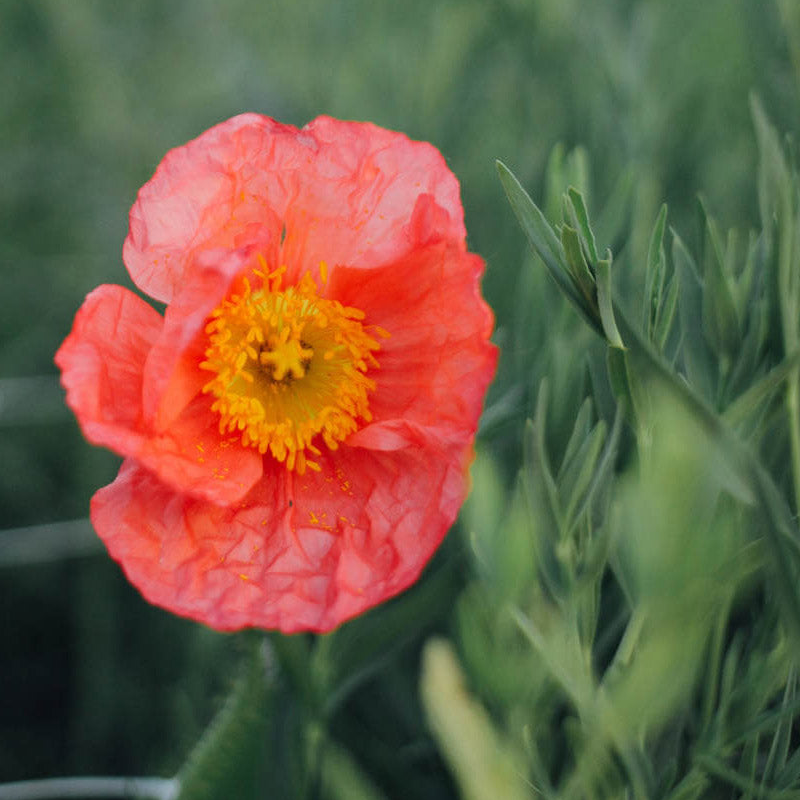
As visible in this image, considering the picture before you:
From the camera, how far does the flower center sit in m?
0.47

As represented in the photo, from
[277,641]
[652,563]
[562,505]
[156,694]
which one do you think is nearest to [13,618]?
[156,694]

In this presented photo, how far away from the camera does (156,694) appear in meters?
0.76

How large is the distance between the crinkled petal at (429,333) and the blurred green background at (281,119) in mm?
49

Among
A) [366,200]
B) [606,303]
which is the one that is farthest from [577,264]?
[366,200]

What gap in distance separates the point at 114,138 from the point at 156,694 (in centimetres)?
56

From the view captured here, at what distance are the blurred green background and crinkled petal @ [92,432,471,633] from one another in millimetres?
67

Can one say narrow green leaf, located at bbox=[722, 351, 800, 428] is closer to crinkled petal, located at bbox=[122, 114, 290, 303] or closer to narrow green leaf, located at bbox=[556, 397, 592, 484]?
narrow green leaf, located at bbox=[556, 397, 592, 484]

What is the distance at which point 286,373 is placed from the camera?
509 mm

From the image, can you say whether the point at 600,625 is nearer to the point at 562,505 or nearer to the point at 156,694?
the point at 562,505

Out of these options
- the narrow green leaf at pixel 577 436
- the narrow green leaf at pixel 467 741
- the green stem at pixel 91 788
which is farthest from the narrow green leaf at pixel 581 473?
the green stem at pixel 91 788

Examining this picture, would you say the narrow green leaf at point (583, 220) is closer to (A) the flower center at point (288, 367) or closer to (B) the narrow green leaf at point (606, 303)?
(B) the narrow green leaf at point (606, 303)

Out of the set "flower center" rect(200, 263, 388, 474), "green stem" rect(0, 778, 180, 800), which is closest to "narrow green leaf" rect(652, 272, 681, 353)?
"flower center" rect(200, 263, 388, 474)

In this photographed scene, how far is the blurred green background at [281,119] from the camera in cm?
61

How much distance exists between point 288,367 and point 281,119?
564 millimetres
